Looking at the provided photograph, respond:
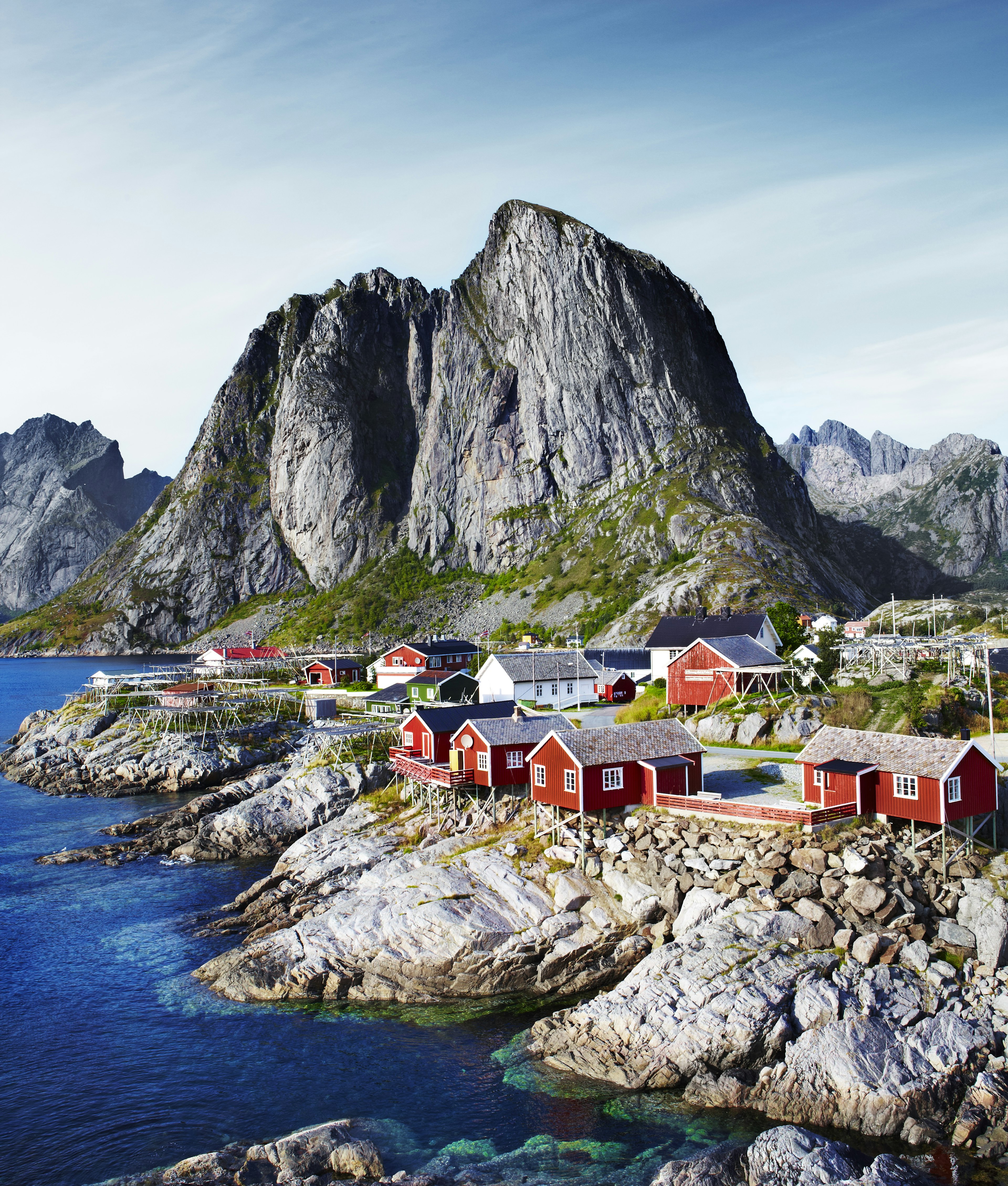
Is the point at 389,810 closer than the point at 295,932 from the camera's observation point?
No

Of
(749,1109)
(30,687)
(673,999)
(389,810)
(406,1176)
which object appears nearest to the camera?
(406,1176)

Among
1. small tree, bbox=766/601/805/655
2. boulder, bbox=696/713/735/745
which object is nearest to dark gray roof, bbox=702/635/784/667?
boulder, bbox=696/713/735/745

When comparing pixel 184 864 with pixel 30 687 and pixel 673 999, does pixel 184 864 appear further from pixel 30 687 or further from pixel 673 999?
pixel 30 687

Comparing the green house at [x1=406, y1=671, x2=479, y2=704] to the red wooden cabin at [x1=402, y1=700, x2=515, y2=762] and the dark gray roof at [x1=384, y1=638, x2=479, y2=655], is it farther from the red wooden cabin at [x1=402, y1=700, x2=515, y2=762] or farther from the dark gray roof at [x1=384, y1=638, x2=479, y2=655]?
the red wooden cabin at [x1=402, y1=700, x2=515, y2=762]

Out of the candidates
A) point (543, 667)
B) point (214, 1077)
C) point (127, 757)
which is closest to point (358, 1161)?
point (214, 1077)

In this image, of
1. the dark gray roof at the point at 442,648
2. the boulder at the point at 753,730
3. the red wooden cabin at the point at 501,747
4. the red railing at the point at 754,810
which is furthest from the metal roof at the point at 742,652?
the dark gray roof at the point at 442,648

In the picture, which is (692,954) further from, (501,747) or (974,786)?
(501,747)

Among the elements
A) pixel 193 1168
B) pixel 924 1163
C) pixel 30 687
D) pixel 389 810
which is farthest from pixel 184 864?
pixel 30 687

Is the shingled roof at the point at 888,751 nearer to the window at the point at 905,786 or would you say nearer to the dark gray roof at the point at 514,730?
the window at the point at 905,786
